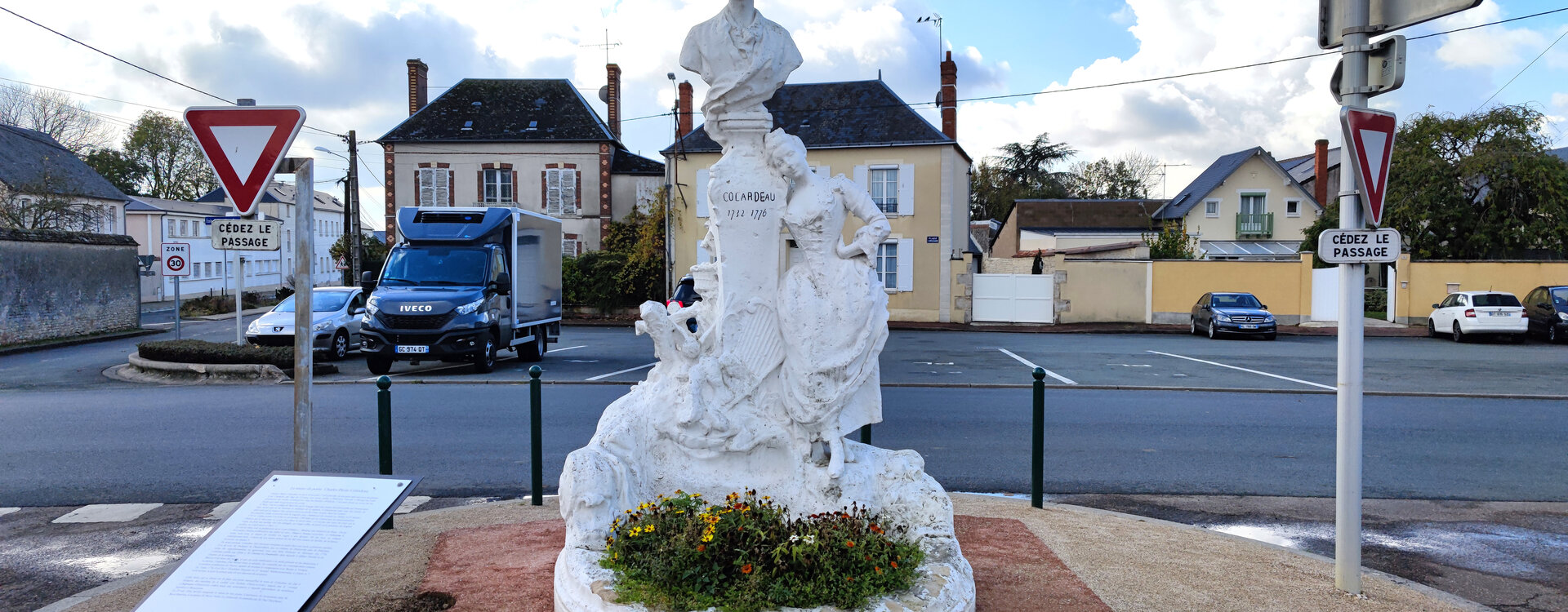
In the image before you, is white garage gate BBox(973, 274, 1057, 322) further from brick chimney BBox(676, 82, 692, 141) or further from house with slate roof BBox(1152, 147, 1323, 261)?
house with slate roof BBox(1152, 147, 1323, 261)

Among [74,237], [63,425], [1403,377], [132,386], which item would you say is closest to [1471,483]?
[1403,377]

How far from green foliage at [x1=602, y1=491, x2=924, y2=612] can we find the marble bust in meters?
2.15

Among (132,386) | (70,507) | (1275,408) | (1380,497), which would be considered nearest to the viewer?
(70,507)

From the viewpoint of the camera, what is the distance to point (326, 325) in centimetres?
1678

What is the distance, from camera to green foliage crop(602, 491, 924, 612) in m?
3.69

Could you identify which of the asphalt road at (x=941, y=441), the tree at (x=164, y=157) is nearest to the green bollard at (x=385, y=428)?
the asphalt road at (x=941, y=441)

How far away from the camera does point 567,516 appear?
14.0ft

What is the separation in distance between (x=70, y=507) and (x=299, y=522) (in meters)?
4.89

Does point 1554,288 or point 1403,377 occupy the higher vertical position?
point 1554,288

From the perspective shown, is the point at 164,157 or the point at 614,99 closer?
the point at 614,99

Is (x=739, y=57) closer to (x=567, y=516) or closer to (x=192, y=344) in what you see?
(x=567, y=516)

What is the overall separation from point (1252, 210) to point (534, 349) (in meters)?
34.6

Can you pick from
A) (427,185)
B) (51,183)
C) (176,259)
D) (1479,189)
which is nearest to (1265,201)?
(1479,189)

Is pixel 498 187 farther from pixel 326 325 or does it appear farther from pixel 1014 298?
pixel 1014 298
